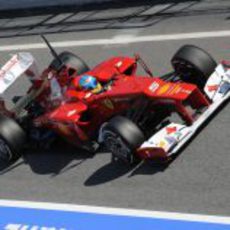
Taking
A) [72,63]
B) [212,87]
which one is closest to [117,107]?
[212,87]

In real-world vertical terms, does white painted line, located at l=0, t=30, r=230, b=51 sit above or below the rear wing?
below

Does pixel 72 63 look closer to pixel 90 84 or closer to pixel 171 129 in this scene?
pixel 90 84

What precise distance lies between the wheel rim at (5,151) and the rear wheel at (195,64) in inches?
115

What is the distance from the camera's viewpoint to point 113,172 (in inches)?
358

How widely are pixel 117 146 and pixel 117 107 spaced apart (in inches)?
28.9

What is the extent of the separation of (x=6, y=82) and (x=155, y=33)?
4.64 m

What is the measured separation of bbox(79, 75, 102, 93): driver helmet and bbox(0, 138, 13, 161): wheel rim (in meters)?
1.38

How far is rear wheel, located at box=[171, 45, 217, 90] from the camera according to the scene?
10.1 m

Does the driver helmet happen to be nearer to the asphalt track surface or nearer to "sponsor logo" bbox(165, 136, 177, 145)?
the asphalt track surface

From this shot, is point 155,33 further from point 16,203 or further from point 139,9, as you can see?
point 16,203

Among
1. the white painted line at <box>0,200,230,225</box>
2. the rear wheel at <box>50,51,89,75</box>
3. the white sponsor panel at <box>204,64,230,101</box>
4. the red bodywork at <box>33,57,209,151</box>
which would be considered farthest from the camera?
the rear wheel at <box>50,51,89,75</box>

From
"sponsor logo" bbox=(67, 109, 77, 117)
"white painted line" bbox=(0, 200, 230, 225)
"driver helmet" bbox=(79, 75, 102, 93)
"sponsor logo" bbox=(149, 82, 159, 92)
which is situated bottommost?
"white painted line" bbox=(0, 200, 230, 225)

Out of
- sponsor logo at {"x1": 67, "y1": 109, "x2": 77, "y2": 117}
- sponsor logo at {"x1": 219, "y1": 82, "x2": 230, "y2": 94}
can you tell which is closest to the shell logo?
sponsor logo at {"x1": 219, "y1": 82, "x2": 230, "y2": 94}

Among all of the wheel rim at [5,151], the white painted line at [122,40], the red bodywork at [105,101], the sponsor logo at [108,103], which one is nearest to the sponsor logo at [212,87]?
the red bodywork at [105,101]
